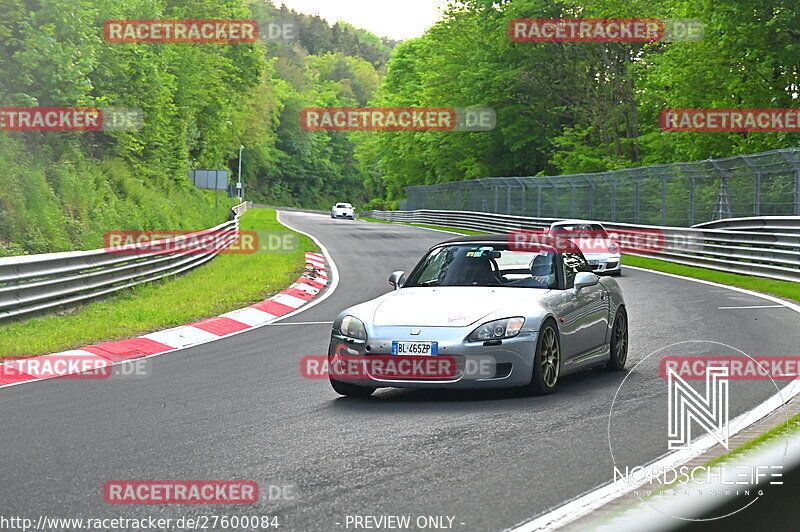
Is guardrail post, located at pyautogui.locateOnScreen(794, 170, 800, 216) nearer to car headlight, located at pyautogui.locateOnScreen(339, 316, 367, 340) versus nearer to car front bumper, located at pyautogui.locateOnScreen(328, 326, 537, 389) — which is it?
car front bumper, located at pyautogui.locateOnScreen(328, 326, 537, 389)

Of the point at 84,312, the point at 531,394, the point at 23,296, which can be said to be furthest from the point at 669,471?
the point at 84,312

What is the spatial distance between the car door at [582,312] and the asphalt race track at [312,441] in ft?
1.19

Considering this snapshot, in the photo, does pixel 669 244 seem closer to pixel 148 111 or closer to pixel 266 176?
pixel 148 111

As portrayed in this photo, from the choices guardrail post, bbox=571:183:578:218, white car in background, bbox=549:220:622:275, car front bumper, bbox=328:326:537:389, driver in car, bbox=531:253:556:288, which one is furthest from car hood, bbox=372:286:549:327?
guardrail post, bbox=571:183:578:218

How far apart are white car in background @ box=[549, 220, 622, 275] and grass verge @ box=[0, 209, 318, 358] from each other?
22.1ft

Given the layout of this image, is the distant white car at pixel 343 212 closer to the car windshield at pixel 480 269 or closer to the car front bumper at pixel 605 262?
the car front bumper at pixel 605 262

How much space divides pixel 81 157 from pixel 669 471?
88.6ft

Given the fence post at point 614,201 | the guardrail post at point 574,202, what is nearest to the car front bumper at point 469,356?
the fence post at point 614,201

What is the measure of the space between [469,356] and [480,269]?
1.61m

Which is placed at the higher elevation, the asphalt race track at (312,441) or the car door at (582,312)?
the car door at (582,312)

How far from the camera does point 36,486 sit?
5.60 metres

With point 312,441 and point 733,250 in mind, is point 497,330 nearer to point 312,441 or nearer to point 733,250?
point 312,441

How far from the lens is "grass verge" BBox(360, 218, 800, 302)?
20.3 m

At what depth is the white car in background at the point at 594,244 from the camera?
83.3 ft
